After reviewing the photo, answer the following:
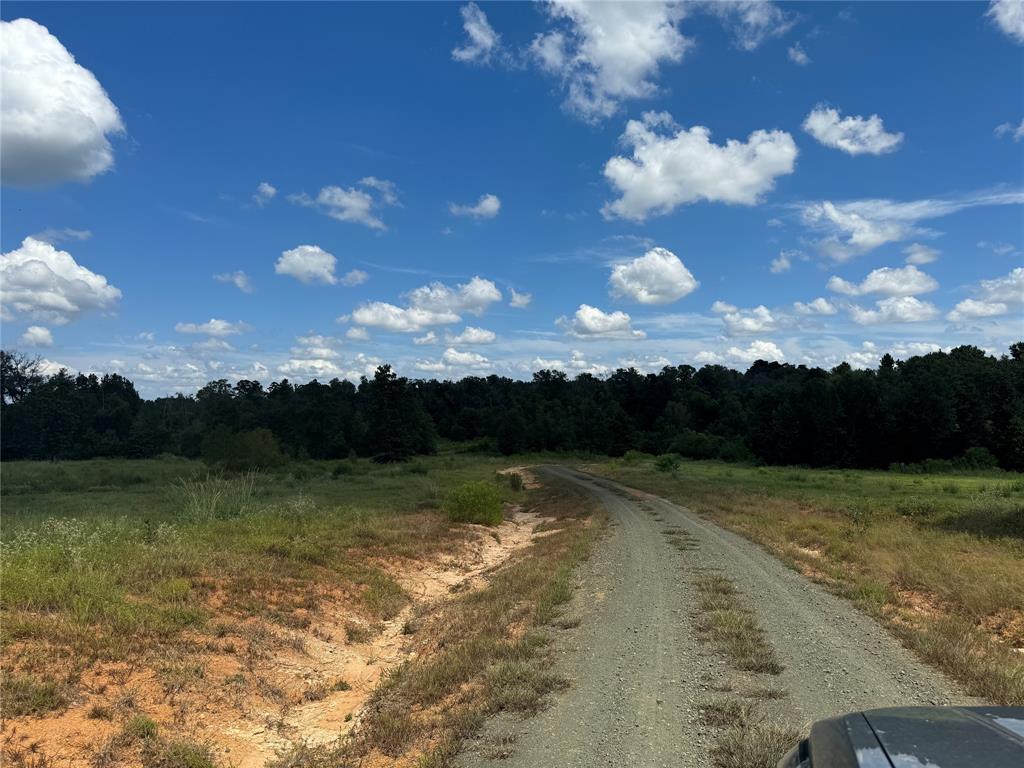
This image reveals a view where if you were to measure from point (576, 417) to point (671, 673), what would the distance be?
118 metres

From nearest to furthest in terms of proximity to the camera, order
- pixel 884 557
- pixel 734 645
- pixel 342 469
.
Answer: pixel 734 645, pixel 884 557, pixel 342 469

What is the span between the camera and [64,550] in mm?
10641

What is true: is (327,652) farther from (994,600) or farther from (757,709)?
(994,600)

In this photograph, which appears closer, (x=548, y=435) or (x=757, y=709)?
(x=757, y=709)

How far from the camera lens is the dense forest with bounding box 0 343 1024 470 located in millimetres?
73062

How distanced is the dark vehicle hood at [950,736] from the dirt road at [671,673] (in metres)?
2.56

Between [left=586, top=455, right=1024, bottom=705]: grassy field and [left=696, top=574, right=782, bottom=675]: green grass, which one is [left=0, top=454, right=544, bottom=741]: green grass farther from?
[left=586, top=455, right=1024, bottom=705]: grassy field

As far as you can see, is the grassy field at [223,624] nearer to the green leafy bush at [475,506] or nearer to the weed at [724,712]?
the weed at [724,712]

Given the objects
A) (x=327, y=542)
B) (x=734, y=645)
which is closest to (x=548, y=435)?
(x=327, y=542)

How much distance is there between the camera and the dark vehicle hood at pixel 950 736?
2436 millimetres

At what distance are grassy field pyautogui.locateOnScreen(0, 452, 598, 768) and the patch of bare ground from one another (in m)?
0.03

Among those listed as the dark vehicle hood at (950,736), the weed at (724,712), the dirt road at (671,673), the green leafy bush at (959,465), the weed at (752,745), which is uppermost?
the dark vehicle hood at (950,736)

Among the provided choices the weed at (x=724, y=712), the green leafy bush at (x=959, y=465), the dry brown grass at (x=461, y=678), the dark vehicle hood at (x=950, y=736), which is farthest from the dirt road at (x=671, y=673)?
the green leafy bush at (x=959, y=465)

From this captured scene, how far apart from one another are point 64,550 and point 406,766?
8943 millimetres
